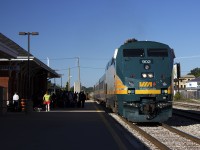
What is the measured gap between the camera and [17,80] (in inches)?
1272

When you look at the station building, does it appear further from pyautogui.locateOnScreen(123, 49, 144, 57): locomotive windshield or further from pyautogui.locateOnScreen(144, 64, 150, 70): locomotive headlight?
pyautogui.locateOnScreen(144, 64, 150, 70): locomotive headlight

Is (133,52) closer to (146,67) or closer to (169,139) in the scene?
(146,67)

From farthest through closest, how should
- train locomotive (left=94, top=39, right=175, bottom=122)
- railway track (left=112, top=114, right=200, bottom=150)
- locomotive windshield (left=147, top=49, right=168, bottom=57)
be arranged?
locomotive windshield (left=147, top=49, right=168, bottom=57)
train locomotive (left=94, top=39, right=175, bottom=122)
railway track (left=112, top=114, right=200, bottom=150)

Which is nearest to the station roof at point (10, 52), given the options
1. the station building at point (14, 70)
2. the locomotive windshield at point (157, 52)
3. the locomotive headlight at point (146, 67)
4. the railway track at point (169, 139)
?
the station building at point (14, 70)

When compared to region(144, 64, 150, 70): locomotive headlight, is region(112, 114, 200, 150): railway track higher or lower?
lower

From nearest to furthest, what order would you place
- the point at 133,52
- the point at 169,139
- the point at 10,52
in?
1. the point at 169,139
2. the point at 133,52
3. the point at 10,52

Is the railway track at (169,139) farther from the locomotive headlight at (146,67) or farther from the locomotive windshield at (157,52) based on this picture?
the locomotive windshield at (157,52)

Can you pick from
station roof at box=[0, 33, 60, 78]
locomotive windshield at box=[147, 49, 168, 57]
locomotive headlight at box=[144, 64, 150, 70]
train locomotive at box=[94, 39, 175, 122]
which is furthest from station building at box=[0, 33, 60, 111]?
locomotive windshield at box=[147, 49, 168, 57]

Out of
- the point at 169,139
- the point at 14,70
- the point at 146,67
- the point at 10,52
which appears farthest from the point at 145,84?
the point at 14,70

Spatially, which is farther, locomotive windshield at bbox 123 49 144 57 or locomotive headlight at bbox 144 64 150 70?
locomotive windshield at bbox 123 49 144 57

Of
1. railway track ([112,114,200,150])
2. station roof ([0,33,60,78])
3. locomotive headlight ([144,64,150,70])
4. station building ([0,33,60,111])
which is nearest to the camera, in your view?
railway track ([112,114,200,150])

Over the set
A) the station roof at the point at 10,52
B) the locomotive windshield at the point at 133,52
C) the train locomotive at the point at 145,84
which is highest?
the station roof at the point at 10,52

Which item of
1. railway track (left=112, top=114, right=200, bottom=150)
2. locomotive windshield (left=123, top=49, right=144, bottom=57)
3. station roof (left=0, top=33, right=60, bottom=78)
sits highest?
station roof (left=0, top=33, right=60, bottom=78)

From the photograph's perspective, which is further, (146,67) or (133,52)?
(133,52)
